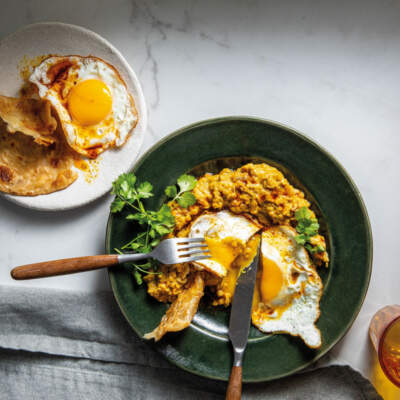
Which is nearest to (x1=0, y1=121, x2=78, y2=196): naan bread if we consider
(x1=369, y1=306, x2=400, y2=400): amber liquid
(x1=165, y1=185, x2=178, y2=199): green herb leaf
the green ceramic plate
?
the green ceramic plate

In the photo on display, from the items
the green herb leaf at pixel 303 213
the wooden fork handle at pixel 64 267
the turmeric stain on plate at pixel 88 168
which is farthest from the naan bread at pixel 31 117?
the green herb leaf at pixel 303 213

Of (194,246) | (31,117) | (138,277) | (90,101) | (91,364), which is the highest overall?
(90,101)

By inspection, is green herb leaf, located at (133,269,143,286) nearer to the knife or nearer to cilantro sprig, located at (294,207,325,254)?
the knife

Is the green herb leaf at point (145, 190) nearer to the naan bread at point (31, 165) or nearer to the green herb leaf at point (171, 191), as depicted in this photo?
the green herb leaf at point (171, 191)

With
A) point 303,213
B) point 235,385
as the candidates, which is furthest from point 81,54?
point 235,385

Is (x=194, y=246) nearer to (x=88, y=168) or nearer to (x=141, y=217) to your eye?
(x=141, y=217)

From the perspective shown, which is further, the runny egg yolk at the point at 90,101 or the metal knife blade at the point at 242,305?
the runny egg yolk at the point at 90,101
